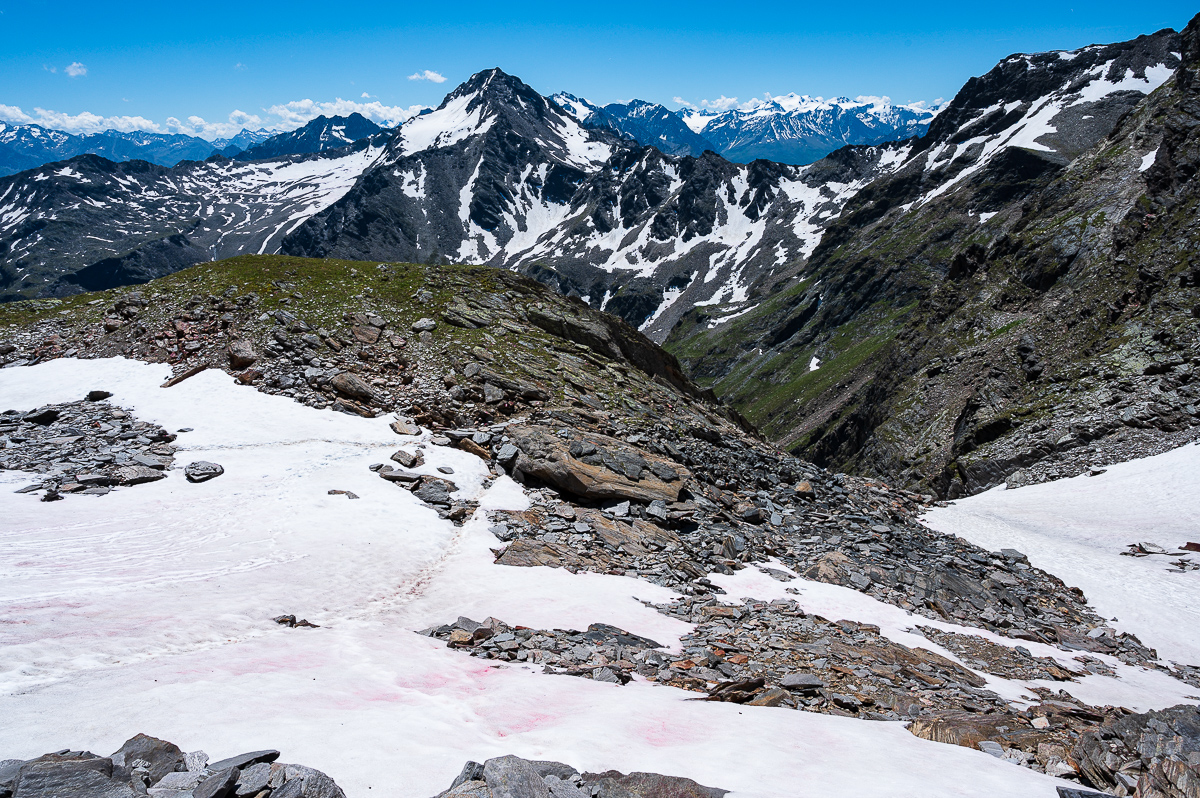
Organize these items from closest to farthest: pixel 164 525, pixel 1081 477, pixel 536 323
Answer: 1. pixel 164 525
2. pixel 536 323
3. pixel 1081 477

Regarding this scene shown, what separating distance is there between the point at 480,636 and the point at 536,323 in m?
28.2

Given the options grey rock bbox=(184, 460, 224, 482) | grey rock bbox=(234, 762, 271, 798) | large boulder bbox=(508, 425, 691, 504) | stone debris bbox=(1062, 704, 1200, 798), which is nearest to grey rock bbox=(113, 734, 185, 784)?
grey rock bbox=(234, 762, 271, 798)

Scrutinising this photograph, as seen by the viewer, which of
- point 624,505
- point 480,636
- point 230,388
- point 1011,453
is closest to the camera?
point 480,636

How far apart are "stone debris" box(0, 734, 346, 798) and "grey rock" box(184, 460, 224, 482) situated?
1601 cm

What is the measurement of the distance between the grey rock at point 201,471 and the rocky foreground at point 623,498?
1044 mm

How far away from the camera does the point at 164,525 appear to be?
17.8 meters

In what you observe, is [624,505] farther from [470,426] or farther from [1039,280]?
[1039,280]

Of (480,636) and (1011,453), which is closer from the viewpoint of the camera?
(480,636)

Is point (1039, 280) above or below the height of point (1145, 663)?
above

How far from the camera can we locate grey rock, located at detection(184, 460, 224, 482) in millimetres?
20859

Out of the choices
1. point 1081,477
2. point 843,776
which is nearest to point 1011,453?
point 1081,477

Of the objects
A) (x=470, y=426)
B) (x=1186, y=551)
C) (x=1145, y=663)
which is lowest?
(x=1145, y=663)

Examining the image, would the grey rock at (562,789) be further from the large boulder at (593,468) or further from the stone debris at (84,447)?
the stone debris at (84,447)

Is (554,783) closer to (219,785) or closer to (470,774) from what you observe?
(470,774)
